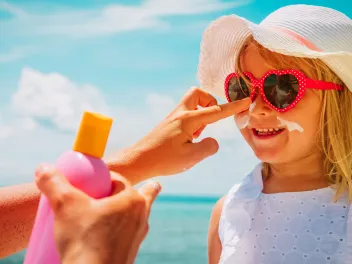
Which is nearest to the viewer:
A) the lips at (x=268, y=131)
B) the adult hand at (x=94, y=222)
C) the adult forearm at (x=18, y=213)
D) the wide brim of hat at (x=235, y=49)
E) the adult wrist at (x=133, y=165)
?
the adult hand at (x=94, y=222)

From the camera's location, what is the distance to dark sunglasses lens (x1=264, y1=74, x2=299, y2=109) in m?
2.38

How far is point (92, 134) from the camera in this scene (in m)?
0.98


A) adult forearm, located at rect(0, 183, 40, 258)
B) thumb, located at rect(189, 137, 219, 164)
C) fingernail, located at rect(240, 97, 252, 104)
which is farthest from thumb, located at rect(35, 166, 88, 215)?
fingernail, located at rect(240, 97, 252, 104)

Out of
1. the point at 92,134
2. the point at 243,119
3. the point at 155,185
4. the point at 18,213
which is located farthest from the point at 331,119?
the point at 92,134

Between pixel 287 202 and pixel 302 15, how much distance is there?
94cm

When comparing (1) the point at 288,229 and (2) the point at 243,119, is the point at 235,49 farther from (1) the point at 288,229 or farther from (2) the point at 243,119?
(1) the point at 288,229

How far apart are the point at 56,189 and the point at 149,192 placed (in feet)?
0.64

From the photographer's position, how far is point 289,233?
2.42 m

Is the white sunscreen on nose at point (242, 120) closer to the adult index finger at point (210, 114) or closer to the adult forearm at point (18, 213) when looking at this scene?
the adult index finger at point (210, 114)

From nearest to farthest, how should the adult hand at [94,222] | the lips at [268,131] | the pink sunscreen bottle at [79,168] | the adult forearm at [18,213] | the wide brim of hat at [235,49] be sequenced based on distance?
the adult hand at [94,222] < the pink sunscreen bottle at [79,168] < the adult forearm at [18,213] < the wide brim of hat at [235,49] < the lips at [268,131]

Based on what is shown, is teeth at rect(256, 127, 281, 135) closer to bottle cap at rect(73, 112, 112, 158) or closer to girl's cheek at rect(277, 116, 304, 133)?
girl's cheek at rect(277, 116, 304, 133)

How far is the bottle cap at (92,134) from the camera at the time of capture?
38.1 inches

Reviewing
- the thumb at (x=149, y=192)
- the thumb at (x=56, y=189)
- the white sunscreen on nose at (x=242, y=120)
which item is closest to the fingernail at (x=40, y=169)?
the thumb at (x=56, y=189)

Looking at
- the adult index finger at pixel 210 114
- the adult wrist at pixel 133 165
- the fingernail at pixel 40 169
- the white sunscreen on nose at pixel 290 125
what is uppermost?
the adult index finger at pixel 210 114
